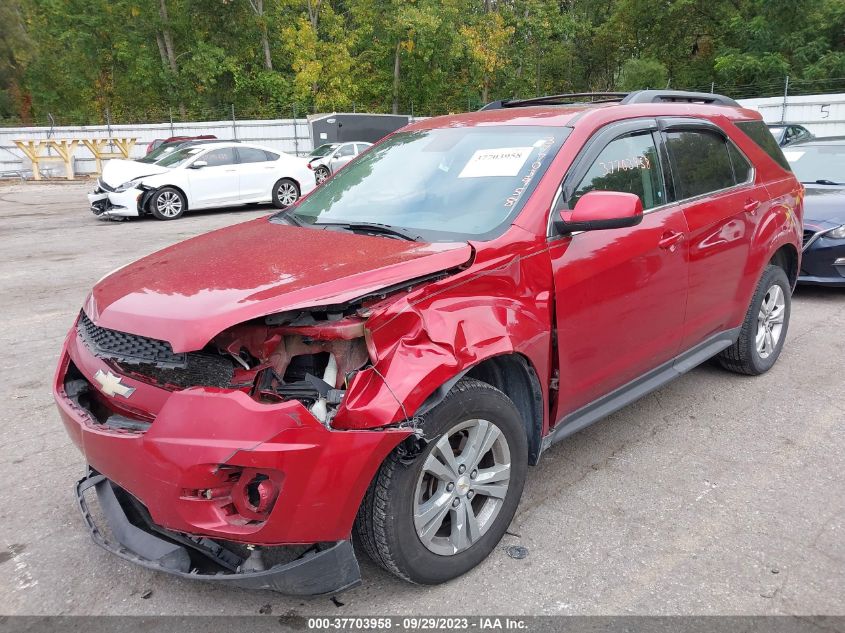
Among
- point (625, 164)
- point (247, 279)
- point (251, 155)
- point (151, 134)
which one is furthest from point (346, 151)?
point (247, 279)

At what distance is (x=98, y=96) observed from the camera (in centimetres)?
4178

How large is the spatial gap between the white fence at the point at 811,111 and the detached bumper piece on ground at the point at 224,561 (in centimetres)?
2760

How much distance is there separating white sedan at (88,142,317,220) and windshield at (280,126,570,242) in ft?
35.9

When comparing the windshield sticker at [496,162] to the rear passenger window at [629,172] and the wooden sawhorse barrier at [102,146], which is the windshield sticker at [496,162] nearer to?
the rear passenger window at [629,172]

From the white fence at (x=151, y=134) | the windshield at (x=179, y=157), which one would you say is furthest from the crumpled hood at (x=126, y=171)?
the white fence at (x=151, y=134)

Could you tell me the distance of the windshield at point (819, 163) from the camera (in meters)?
7.49

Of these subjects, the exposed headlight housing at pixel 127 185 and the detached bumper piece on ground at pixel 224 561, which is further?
the exposed headlight housing at pixel 127 185

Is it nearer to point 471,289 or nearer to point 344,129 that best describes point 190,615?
point 471,289

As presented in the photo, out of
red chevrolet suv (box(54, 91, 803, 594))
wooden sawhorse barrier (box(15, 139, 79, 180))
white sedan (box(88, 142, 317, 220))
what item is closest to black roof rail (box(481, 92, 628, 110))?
red chevrolet suv (box(54, 91, 803, 594))

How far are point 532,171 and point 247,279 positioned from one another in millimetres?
1405

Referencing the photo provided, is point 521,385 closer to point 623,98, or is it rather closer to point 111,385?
point 111,385

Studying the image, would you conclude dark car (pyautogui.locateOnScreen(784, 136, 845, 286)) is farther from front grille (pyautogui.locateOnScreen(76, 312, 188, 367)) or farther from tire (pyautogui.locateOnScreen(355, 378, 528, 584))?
front grille (pyautogui.locateOnScreen(76, 312, 188, 367))

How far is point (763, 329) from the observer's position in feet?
15.3

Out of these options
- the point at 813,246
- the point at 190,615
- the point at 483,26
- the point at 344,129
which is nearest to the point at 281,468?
the point at 190,615
